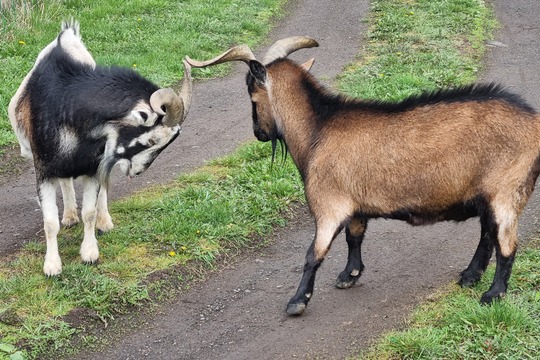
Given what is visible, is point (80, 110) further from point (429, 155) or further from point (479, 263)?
point (479, 263)

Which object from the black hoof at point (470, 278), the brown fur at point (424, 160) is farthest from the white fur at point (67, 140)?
the black hoof at point (470, 278)

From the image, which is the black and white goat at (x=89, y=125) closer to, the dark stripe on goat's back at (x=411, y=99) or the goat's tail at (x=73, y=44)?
the goat's tail at (x=73, y=44)

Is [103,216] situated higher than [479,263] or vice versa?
[479,263]

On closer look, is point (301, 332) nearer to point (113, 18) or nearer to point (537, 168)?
point (537, 168)

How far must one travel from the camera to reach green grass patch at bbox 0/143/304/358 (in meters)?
5.71

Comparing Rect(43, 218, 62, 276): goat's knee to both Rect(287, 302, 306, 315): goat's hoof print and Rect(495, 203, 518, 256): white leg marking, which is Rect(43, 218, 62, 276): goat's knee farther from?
Rect(495, 203, 518, 256): white leg marking

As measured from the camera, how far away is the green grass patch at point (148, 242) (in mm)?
5715

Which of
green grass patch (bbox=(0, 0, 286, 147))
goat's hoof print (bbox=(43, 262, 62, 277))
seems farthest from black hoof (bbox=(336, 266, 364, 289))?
green grass patch (bbox=(0, 0, 286, 147))

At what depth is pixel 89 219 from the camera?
21.2 ft

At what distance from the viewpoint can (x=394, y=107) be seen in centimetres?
569

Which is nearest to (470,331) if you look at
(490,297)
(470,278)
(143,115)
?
(490,297)

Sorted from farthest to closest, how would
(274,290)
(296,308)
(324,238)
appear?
1. (274,290)
2. (296,308)
3. (324,238)

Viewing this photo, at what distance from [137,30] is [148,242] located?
628cm

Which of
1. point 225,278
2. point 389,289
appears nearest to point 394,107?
point 389,289
